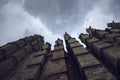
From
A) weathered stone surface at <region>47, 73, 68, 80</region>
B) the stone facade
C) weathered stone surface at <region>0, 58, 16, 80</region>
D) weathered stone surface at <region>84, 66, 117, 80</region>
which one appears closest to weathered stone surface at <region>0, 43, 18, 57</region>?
the stone facade

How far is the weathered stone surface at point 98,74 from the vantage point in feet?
16.7

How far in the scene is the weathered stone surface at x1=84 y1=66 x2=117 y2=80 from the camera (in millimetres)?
5098

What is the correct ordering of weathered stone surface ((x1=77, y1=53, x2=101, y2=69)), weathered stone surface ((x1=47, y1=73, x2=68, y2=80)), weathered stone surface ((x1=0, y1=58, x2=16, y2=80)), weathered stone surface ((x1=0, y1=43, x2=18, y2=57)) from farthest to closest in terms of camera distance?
weathered stone surface ((x1=0, y1=43, x2=18, y2=57)) < weathered stone surface ((x1=0, y1=58, x2=16, y2=80)) < weathered stone surface ((x1=77, y1=53, x2=101, y2=69)) < weathered stone surface ((x1=47, y1=73, x2=68, y2=80))

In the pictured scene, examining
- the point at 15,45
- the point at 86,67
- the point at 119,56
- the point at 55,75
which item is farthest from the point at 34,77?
the point at 15,45

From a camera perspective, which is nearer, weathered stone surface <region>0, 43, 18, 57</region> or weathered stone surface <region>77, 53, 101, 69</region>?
weathered stone surface <region>77, 53, 101, 69</region>

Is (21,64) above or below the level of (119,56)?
below

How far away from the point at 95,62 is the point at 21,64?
5.33 metres

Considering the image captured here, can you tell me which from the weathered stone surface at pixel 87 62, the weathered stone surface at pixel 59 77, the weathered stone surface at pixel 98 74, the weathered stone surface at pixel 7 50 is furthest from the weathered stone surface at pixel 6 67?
the weathered stone surface at pixel 98 74

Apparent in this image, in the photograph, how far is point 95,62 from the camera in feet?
20.9

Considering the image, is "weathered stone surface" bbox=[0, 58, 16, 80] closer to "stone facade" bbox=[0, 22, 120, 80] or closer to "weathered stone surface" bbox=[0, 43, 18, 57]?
"stone facade" bbox=[0, 22, 120, 80]

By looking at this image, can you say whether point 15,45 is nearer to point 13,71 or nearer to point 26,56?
point 26,56

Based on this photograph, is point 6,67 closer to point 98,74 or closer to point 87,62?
point 87,62

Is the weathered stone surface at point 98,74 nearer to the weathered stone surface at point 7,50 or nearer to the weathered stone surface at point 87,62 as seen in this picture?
the weathered stone surface at point 87,62

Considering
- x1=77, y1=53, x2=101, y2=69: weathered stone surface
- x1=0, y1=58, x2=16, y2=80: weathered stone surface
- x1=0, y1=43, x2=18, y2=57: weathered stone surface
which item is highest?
x1=0, y1=43, x2=18, y2=57: weathered stone surface
